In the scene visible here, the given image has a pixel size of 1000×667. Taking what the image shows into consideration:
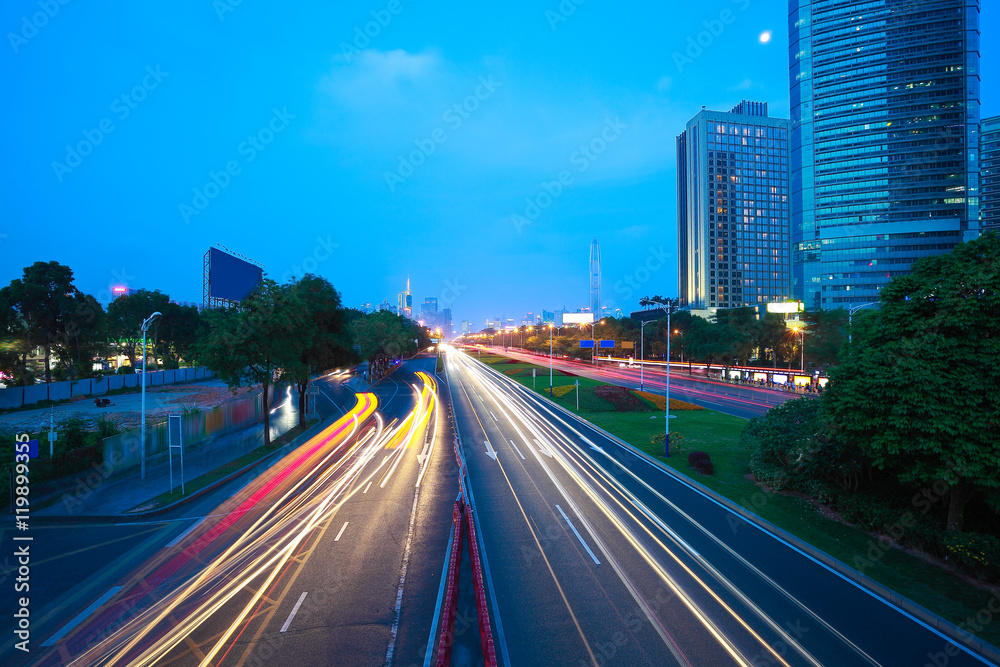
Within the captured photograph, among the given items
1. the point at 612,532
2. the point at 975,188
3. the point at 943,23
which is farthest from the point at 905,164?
the point at 612,532

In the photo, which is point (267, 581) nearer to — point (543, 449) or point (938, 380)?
point (543, 449)

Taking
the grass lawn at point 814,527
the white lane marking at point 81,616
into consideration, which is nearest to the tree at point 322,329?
the white lane marking at point 81,616

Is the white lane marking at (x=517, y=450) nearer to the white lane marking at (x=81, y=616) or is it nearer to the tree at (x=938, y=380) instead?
the tree at (x=938, y=380)

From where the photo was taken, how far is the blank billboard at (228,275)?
234 ft

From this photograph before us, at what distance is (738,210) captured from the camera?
158m

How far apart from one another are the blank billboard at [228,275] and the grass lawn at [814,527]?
212 ft

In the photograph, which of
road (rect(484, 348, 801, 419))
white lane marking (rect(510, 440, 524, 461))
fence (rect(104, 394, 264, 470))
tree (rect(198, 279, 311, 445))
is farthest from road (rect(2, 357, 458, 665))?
road (rect(484, 348, 801, 419))

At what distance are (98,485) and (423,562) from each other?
18361mm

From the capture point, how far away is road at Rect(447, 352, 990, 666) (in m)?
9.53

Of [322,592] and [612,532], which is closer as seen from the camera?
[322,592]

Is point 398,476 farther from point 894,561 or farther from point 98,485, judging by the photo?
point 894,561

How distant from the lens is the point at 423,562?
1326 cm

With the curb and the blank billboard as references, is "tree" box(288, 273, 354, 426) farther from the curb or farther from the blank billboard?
the blank billboard

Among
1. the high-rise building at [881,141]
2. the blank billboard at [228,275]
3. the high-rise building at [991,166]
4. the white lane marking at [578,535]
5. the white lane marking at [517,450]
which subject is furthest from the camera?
the high-rise building at [991,166]
